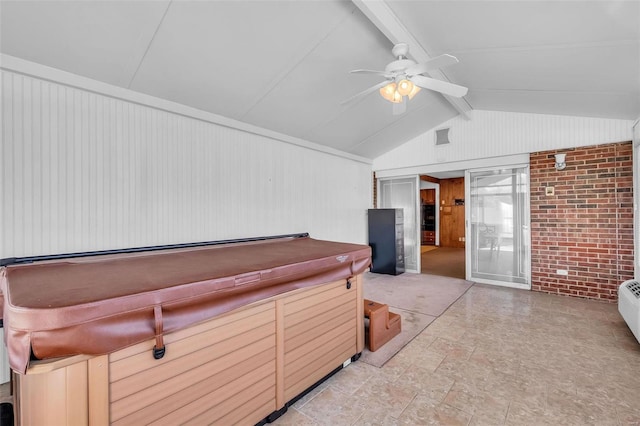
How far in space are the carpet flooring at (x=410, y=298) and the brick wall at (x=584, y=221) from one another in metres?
1.36

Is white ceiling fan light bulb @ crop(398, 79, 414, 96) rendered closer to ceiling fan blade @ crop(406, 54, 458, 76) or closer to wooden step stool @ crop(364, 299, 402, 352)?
ceiling fan blade @ crop(406, 54, 458, 76)

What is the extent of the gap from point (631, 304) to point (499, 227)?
2.33m

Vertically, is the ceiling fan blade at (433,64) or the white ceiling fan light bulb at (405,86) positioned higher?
the ceiling fan blade at (433,64)

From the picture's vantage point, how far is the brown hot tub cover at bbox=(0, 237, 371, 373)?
105 cm

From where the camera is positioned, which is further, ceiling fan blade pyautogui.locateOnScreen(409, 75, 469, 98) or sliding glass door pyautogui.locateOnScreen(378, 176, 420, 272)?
sliding glass door pyautogui.locateOnScreen(378, 176, 420, 272)

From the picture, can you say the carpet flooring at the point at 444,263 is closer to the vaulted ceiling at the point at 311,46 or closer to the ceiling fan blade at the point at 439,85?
the vaulted ceiling at the point at 311,46

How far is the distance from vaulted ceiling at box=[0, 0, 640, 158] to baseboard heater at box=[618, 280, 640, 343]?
2.19 m

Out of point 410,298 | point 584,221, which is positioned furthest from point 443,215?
point 410,298

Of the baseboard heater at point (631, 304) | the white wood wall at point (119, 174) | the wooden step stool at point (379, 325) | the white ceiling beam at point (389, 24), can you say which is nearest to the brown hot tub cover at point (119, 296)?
the white wood wall at point (119, 174)

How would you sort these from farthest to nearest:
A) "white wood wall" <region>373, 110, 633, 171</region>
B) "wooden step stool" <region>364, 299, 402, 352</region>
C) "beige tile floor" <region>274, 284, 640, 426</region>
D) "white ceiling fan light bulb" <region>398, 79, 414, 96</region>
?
"white wood wall" <region>373, 110, 633, 171</region>, "wooden step stool" <region>364, 299, 402, 352</region>, "white ceiling fan light bulb" <region>398, 79, 414, 96</region>, "beige tile floor" <region>274, 284, 640, 426</region>

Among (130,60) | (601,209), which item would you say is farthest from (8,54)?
(601,209)

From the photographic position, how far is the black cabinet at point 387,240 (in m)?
5.88

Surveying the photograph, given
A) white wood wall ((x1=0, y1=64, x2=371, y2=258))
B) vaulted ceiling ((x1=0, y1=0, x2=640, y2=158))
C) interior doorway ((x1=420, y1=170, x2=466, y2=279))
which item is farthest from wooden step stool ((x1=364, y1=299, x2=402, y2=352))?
interior doorway ((x1=420, y1=170, x2=466, y2=279))

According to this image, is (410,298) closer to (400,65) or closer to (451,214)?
(400,65)
